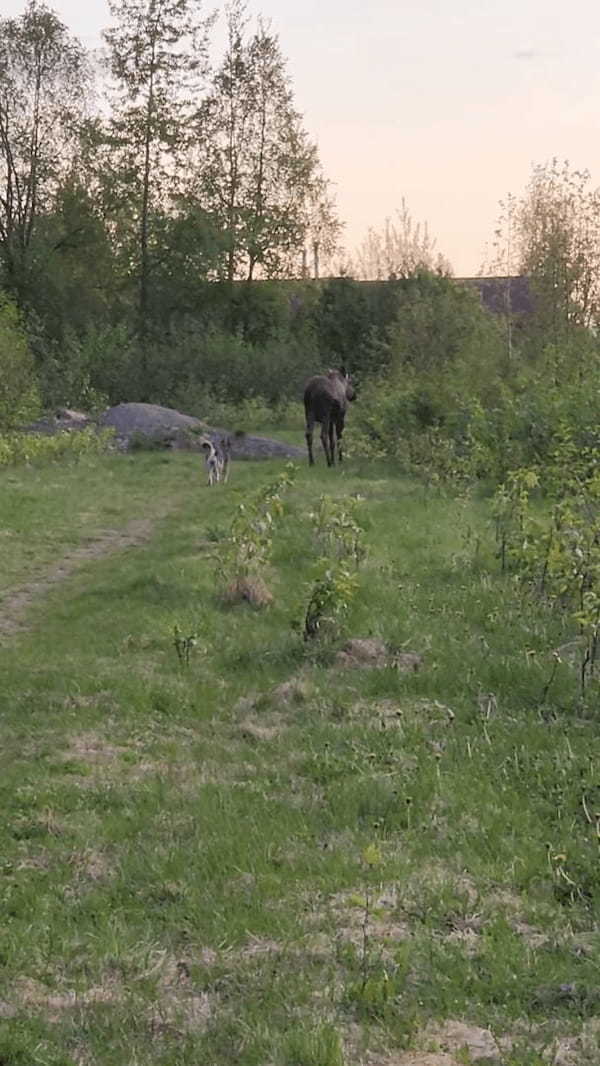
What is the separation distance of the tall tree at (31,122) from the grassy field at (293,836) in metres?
32.3

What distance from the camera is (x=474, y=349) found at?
24.0m

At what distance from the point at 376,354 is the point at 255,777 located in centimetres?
3282

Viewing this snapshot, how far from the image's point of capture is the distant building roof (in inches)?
1154

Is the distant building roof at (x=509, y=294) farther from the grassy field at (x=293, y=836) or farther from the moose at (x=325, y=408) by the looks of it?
the grassy field at (x=293, y=836)

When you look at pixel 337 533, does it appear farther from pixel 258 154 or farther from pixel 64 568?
pixel 258 154

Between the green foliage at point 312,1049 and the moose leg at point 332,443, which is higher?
the moose leg at point 332,443

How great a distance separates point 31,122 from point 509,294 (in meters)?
19.6

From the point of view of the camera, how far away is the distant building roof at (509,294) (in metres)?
A: 29.3

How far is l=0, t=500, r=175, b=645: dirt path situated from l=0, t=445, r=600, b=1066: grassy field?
0.27 feet

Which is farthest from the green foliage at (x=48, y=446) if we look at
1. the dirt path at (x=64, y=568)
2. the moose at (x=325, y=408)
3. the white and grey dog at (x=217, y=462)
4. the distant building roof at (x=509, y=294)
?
the distant building roof at (x=509, y=294)

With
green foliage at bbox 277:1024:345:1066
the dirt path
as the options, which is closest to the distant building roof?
the dirt path

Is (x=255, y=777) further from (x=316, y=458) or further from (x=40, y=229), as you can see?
(x=40, y=229)

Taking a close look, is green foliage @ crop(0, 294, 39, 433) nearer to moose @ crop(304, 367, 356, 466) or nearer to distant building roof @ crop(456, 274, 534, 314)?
moose @ crop(304, 367, 356, 466)

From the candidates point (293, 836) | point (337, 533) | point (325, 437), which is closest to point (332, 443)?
point (325, 437)
